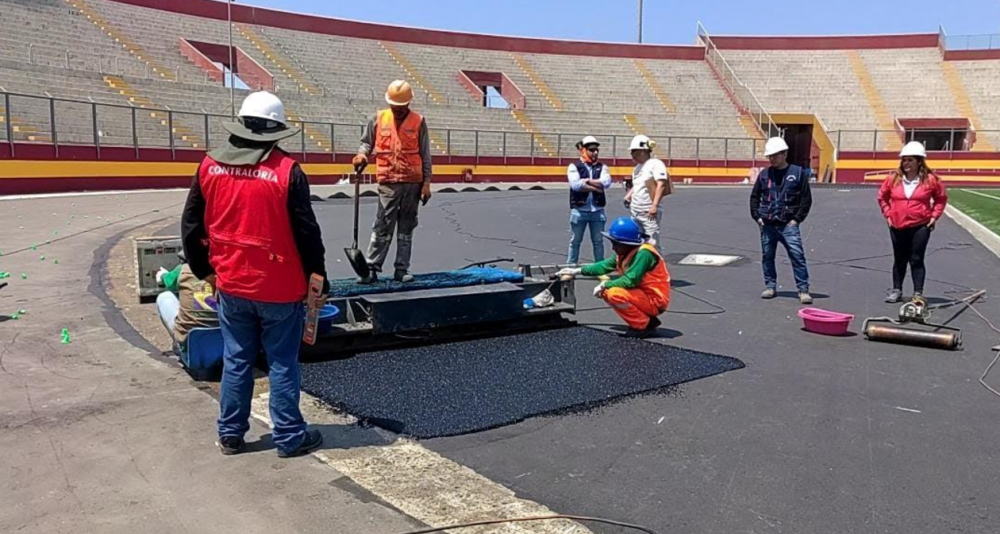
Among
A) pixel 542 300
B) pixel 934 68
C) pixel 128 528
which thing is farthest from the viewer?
pixel 934 68

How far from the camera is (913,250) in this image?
25.8 ft

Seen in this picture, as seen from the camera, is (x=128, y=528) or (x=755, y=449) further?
(x=755, y=449)

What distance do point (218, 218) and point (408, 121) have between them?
2.89m

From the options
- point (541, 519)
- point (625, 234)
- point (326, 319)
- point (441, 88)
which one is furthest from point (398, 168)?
point (441, 88)

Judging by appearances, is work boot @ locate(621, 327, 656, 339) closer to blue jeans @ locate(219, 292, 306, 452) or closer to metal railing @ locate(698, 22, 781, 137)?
blue jeans @ locate(219, 292, 306, 452)

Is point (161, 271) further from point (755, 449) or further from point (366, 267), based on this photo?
point (755, 449)

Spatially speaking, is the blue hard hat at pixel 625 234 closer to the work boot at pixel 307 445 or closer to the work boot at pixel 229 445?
the work boot at pixel 307 445

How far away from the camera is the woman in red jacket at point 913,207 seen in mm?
7766

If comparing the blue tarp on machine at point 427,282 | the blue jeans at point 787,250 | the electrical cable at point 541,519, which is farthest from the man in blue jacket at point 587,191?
the electrical cable at point 541,519

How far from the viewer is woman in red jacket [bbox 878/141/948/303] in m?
7.77

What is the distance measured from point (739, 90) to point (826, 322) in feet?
143

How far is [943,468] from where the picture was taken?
3750 millimetres

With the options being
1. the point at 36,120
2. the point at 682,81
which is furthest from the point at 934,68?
the point at 36,120

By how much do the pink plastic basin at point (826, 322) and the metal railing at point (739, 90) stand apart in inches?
1545
